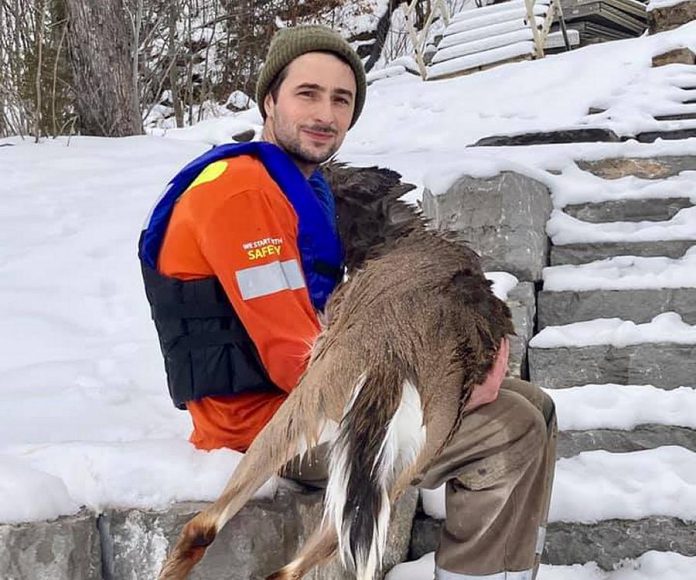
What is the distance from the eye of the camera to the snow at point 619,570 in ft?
8.16

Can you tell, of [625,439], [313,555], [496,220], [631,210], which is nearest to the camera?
[313,555]

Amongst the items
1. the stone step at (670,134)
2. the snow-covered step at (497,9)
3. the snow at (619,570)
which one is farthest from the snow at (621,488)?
the snow-covered step at (497,9)

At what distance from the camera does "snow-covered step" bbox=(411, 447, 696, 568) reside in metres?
2.57

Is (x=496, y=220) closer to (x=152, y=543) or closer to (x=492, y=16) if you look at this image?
(x=152, y=543)

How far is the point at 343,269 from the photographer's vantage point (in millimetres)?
2039

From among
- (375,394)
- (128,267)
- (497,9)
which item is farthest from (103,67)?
(497,9)

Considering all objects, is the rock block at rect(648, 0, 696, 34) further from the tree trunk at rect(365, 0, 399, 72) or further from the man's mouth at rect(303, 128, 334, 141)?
the tree trunk at rect(365, 0, 399, 72)

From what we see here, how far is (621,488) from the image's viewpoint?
2691 mm

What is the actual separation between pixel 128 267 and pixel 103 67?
304cm

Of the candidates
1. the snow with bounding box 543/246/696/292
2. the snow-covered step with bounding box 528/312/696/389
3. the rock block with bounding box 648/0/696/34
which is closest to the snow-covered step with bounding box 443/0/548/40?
the rock block with bounding box 648/0/696/34

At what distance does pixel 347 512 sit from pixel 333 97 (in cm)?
117

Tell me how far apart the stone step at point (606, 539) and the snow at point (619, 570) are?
0.02 m

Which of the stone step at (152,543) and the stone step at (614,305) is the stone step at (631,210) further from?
the stone step at (152,543)

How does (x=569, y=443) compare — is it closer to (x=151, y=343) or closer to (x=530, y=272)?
(x=530, y=272)
